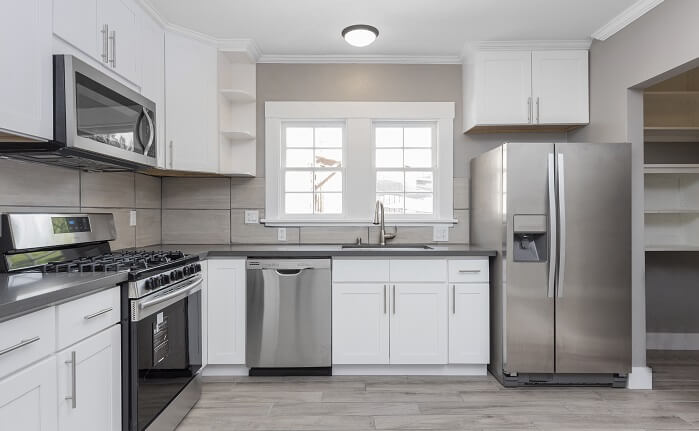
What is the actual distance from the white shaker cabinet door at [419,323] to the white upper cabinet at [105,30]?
2214 mm

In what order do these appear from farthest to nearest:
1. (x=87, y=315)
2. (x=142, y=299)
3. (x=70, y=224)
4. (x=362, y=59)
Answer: (x=362, y=59) < (x=70, y=224) < (x=142, y=299) < (x=87, y=315)

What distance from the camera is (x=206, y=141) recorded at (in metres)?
3.21

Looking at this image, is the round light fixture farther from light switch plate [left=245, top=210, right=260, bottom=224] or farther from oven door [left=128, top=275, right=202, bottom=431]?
oven door [left=128, top=275, right=202, bottom=431]

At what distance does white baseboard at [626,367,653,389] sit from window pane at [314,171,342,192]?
101 inches

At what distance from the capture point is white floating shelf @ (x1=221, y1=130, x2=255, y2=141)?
3375 millimetres

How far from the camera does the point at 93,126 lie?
1953 mm

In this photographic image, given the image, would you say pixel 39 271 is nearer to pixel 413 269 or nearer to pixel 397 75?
pixel 413 269

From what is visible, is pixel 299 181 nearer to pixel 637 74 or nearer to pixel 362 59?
pixel 362 59

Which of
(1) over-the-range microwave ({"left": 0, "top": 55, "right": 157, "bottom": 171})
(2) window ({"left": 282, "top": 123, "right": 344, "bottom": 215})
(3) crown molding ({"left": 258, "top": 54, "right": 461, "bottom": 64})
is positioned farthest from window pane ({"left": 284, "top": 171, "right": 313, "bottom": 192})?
(1) over-the-range microwave ({"left": 0, "top": 55, "right": 157, "bottom": 171})

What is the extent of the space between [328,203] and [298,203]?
0.87 feet

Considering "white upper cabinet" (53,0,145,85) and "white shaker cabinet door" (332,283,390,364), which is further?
"white shaker cabinet door" (332,283,390,364)

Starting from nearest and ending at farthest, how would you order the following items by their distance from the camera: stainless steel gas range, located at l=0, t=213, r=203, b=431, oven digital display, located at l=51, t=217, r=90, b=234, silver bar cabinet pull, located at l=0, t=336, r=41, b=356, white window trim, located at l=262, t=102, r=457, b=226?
silver bar cabinet pull, located at l=0, t=336, r=41, b=356, stainless steel gas range, located at l=0, t=213, r=203, b=431, oven digital display, located at l=51, t=217, r=90, b=234, white window trim, located at l=262, t=102, r=457, b=226

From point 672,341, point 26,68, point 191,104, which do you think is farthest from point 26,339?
point 672,341

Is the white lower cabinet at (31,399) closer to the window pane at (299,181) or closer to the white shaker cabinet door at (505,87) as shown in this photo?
the window pane at (299,181)
